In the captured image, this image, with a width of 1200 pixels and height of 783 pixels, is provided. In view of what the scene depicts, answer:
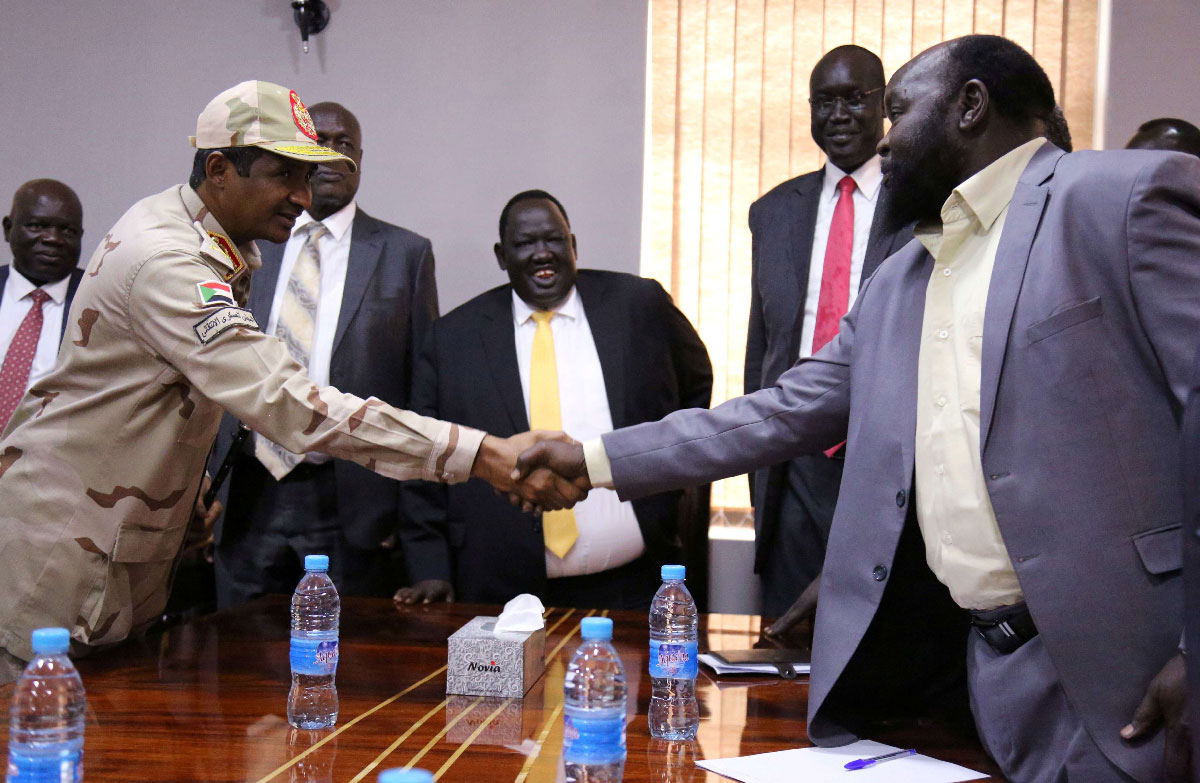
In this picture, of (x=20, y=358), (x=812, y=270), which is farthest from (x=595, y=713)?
(x=20, y=358)

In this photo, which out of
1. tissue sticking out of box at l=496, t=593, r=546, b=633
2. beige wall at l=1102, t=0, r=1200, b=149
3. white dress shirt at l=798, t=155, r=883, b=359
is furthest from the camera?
beige wall at l=1102, t=0, r=1200, b=149

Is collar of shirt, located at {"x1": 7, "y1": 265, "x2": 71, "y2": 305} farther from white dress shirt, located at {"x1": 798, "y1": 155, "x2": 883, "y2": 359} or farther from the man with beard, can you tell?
the man with beard

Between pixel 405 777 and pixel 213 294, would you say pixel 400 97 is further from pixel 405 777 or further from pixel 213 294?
pixel 405 777

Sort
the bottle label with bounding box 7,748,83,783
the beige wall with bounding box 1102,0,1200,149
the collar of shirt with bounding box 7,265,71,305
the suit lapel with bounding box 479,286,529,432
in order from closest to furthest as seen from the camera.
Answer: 1. the bottle label with bounding box 7,748,83,783
2. the suit lapel with bounding box 479,286,529,432
3. the collar of shirt with bounding box 7,265,71,305
4. the beige wall with bounding box 1102,0,1200,149

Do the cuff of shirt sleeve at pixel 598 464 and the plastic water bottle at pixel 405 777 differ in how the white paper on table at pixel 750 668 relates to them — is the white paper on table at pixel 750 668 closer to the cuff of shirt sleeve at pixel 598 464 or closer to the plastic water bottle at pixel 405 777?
the cuff of shirt sleeve at pixel 598 464

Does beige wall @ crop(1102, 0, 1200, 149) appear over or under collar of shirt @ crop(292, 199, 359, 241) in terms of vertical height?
over

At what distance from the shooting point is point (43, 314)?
432cm

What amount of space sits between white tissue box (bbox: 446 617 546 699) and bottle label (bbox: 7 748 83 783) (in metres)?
0.75

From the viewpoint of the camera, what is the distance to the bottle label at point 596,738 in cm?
138

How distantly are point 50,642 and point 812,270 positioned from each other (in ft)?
8.33

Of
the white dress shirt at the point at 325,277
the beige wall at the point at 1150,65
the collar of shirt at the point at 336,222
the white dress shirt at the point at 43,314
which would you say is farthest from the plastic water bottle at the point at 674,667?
the beige wall at the point at 1150,65

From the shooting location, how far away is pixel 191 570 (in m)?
4.05

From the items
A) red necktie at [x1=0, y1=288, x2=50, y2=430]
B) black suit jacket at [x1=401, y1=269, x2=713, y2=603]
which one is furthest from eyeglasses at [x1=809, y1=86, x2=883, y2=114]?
red necktie at [x1=0, y1=288, x2=50, y2=430]

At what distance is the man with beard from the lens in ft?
5.23
